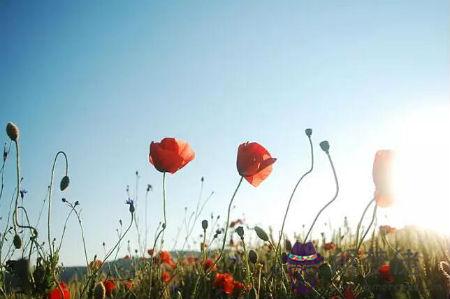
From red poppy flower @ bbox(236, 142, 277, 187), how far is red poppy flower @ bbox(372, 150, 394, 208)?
2.03 ft

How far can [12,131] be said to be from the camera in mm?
2336

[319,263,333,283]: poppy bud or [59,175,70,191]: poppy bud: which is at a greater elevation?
[59,175,70,191]: poppy bud

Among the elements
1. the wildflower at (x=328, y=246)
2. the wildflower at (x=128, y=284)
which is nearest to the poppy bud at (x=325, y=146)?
the wildflower at (x=128, y=284)

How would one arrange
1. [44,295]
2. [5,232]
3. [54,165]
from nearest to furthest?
1. [44,295]
2. [54,165]
3. [5,232]

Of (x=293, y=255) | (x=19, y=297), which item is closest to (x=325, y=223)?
Answer: (x=293, y=255)

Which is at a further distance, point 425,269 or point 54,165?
point 425,269

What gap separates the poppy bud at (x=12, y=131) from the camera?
233cm

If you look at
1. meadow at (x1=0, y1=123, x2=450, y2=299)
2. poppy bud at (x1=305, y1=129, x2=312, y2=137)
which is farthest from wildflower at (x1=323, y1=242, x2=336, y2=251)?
poppy bud at (x1=305, y1=129, x2=312, y2=137)

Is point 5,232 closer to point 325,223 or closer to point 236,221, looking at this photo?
point 325,223

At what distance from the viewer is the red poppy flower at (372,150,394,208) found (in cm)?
209

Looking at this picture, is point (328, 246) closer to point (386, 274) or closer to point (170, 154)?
point (386, 274)

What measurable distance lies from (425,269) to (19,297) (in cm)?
283

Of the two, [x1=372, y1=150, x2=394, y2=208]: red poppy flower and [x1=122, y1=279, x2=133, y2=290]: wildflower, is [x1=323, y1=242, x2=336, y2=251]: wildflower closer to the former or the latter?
[x1=122, y1=279, x2=133, y2=290]: wildflower

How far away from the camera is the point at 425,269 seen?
302 cm
